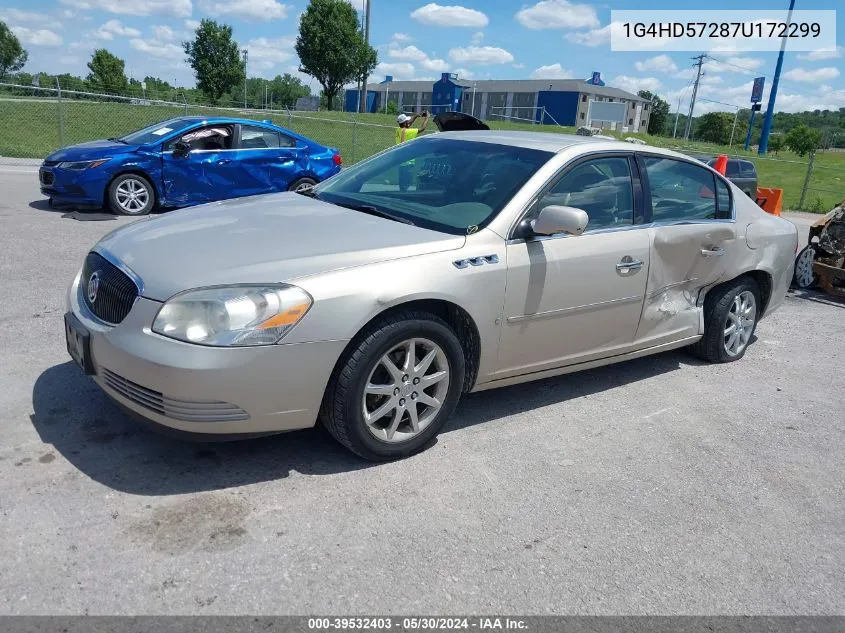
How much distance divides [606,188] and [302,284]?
7.14 feet

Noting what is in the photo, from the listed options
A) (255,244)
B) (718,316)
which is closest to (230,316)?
(255,244)

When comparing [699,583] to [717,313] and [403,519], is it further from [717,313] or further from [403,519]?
[717,313]

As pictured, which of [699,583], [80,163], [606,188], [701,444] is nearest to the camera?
[699,583]

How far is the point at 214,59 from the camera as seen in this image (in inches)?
2231

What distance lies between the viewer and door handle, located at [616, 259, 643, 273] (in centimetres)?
433

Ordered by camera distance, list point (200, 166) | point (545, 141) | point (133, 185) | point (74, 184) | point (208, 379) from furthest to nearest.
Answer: point (200, 166)
point (133, 185)
point (74, 184)
point (545, 141)
point (208, 379)

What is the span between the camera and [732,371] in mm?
5496

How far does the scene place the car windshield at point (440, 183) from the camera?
157 inches

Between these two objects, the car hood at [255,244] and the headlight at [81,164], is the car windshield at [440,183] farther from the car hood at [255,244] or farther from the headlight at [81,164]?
the headlight at [81,164]

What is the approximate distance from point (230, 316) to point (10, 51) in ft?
285

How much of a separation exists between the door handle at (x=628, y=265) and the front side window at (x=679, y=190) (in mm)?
374

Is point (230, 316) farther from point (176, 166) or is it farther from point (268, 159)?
point (268, 159)

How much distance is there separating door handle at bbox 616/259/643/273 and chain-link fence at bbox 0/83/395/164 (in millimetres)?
17297

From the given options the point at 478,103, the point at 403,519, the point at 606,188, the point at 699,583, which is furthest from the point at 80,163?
the point at 478,103
